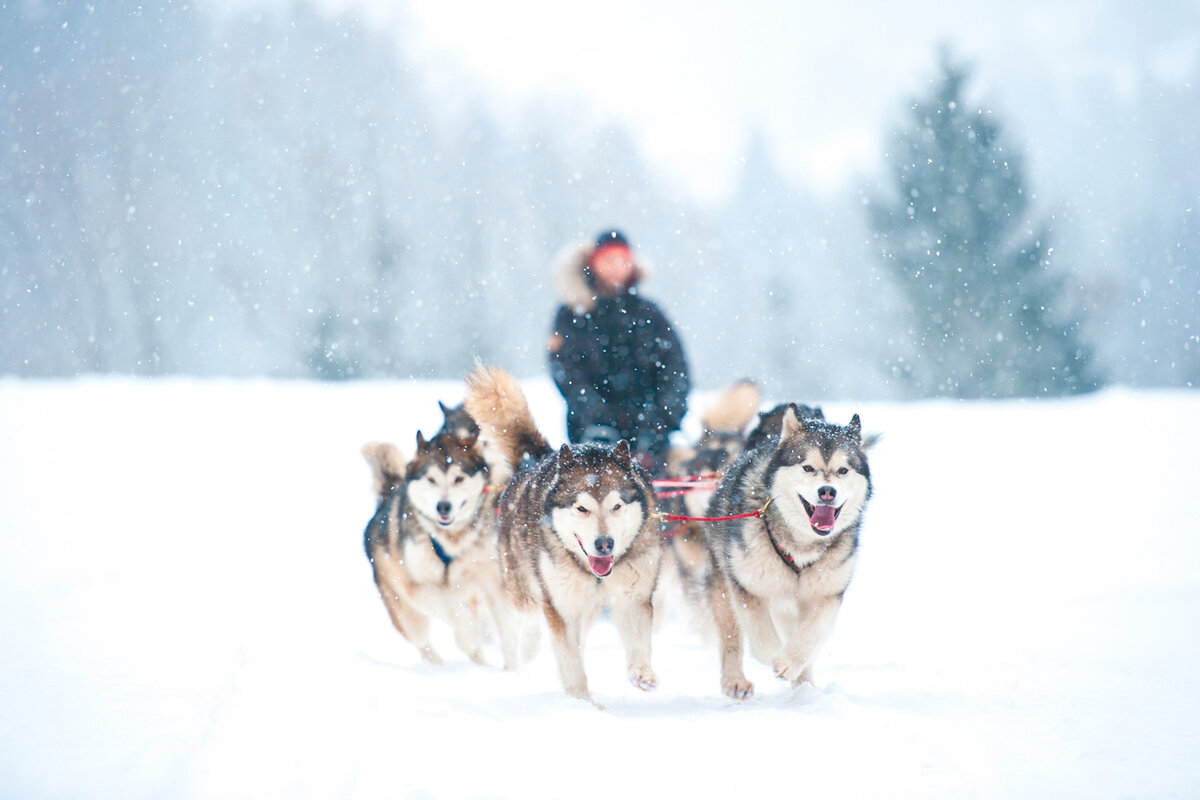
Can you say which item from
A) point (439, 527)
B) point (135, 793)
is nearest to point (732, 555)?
point (439, 527)

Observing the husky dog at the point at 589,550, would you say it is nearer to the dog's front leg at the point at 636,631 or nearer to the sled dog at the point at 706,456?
the dog's front leg at the point at 636,631

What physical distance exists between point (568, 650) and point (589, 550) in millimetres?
456

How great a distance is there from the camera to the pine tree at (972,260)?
17.4 metres

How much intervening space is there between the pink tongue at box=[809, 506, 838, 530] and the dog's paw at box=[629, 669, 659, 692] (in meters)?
0.84

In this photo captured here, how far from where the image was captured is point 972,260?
58.5ft

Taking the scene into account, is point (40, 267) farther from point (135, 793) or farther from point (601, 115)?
point (135, 793)

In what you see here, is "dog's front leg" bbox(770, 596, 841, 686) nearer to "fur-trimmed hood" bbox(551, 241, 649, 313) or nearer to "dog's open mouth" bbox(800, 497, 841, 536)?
"dog's open mouth" bbox(800, 497, 841, 536)

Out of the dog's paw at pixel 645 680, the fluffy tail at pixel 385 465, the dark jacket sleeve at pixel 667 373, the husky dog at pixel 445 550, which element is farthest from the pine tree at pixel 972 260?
the dog's paw at pixel 645 680

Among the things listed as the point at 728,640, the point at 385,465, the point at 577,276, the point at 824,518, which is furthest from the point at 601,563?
the point at 385,465

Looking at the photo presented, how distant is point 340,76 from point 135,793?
21.7 meters

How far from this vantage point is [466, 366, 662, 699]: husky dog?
3.36 m

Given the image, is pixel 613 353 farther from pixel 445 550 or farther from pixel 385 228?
pixel 385 228

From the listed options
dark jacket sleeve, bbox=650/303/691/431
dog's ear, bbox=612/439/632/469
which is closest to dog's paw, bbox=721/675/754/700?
dog's ear, bbox=612/439/632/469

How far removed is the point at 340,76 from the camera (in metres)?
21.2
